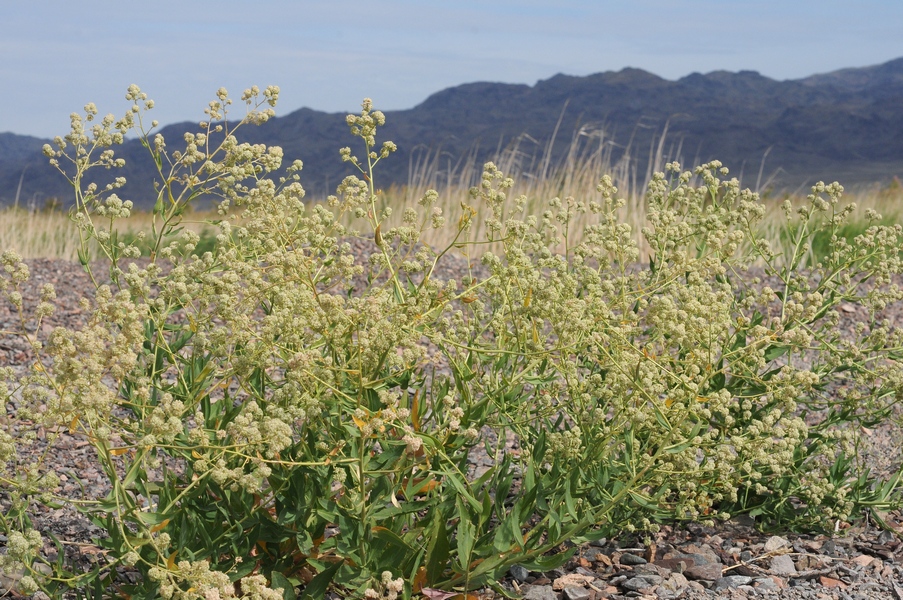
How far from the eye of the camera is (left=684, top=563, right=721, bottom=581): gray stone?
3.14 meters

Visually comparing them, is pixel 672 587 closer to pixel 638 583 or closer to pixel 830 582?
pixel 638 583

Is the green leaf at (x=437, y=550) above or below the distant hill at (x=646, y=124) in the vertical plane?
below

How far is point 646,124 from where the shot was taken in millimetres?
113312

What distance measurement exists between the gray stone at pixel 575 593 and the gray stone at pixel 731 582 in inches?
18.8

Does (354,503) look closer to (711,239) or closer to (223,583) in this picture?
(223,583)

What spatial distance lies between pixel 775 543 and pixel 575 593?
96cm

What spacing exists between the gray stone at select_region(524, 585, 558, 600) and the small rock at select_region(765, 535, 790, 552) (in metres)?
0.96

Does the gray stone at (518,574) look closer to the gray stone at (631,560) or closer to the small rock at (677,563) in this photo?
the gray stone at (631,560)

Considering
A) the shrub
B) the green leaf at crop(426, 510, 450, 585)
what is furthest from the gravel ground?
the green leaf at crop(426, 510, 450, 585)

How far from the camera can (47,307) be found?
2270 mm

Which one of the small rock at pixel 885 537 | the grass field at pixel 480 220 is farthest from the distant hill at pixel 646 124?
the small rock at pixel 885 537

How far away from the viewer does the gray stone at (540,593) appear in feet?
9.64

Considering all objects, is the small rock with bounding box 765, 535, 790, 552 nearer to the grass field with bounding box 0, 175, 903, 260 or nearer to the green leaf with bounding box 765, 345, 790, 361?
the green leaf with bounding box 765, 345, 790, 361

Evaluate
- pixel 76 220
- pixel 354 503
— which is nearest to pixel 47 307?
pixel 76 220
